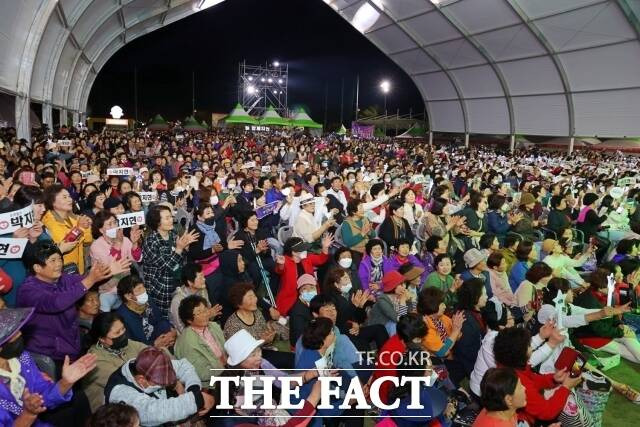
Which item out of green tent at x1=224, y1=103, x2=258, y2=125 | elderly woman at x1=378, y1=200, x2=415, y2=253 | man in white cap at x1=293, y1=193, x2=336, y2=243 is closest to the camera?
man in white cap at x1=293, y1=193, x2=336, y2=243

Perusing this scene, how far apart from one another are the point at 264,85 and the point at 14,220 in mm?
44023

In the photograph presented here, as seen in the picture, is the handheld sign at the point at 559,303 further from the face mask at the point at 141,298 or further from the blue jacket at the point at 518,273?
the face mask at the point at 141,298

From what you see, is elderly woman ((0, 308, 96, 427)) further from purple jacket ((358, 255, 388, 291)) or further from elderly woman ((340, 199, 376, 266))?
elderly woman ((340, 199, 376, 266))

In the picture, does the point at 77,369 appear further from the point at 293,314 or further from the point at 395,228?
the point at 395,228

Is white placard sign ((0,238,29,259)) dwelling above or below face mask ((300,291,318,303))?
above

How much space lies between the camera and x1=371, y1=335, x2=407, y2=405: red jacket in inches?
123

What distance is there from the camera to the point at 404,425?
3070 mm

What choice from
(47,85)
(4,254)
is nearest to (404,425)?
(4,254)

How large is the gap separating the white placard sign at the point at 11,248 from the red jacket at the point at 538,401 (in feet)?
11.8

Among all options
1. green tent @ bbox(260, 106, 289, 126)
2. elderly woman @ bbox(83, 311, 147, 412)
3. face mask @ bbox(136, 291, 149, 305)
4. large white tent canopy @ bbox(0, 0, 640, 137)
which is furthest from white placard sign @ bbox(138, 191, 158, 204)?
green tent @ bbox(260, 106, 289, 126)

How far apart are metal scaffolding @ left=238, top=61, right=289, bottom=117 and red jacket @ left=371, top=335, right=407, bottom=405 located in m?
42.4

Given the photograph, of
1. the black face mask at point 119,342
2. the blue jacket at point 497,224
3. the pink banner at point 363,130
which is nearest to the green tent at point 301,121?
the pink banner at point 363,130

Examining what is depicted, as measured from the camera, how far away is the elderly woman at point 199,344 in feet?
10.5

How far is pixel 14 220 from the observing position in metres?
3.86
